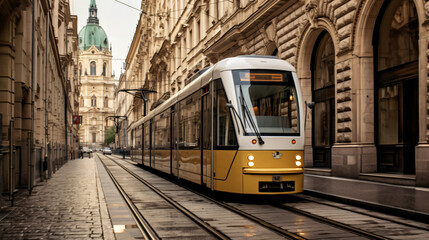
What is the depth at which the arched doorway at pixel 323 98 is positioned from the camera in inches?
769

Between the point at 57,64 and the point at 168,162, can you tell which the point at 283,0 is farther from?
the point at 57,64

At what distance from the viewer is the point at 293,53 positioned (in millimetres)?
21359

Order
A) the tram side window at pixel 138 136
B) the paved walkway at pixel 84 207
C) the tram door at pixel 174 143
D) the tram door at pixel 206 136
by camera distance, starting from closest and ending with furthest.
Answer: the paved walkway at pixel 84 207 → the tram door at pixel 206 136 → the tram door at pixel 174 143 → the tram side window at pixel 138 136

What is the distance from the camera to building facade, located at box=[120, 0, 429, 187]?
14.7 metres

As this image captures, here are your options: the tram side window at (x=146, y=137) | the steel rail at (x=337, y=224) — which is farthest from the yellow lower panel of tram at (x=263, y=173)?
the tram side window at (x=146, y=137)

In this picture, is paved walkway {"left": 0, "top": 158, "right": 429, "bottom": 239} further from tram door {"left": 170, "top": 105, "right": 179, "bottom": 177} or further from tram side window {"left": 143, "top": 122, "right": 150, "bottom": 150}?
tram side window {"left": 143, "top": 122, "right": 150, "bottom": 150}

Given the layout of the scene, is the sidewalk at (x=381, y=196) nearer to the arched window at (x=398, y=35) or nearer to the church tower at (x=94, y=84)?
the arched window at (x=398, y=35)

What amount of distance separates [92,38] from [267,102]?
149335mm

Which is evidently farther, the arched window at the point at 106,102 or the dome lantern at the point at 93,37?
the arched window at the point at 106,102

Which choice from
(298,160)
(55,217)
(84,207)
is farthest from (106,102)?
(55,217)

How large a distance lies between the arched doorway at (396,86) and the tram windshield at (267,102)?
506cm

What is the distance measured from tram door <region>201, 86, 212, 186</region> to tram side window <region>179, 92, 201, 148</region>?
0.50 m

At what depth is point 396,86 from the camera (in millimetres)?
15625


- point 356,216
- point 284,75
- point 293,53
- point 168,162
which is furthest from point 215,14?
point 356,216
